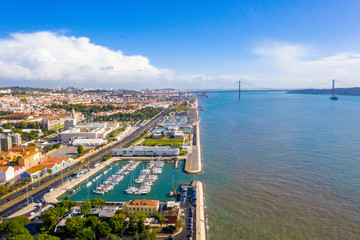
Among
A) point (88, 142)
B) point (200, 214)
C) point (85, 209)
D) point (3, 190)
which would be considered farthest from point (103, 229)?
point (88, 142)

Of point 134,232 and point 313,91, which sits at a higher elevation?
point 313,91

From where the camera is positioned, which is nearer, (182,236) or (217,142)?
(182,236)

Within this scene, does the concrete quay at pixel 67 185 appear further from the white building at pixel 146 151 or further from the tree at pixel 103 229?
the tree at pixel 103 229

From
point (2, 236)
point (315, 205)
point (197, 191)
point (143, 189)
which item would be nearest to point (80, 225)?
point (2, 236)

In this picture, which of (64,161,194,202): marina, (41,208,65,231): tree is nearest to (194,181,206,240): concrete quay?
(64,161,194,202): marina

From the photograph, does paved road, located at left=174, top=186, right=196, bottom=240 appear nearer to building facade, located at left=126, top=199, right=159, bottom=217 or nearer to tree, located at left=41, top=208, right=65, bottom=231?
building facade, located at left=126, top=199, right=159, bottom=217

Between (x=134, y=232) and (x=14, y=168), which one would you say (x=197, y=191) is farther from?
(x=14, y=168)
